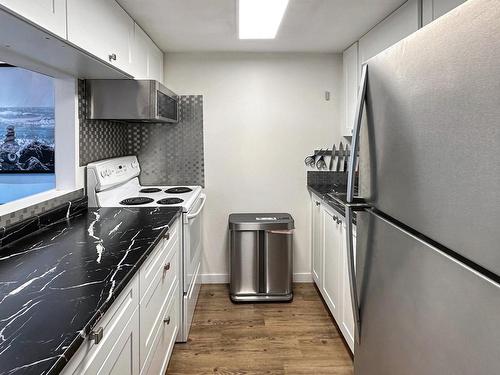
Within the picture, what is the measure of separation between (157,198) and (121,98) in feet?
2.54

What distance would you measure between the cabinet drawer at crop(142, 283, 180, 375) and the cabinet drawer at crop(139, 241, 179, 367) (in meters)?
0.04

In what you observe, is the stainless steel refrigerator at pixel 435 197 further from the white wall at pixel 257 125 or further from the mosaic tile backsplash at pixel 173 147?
the mosaic tile backsplash at pixel 173 147

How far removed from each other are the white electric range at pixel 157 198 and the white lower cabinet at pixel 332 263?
3.13ft

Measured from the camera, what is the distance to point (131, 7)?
7.85 feet

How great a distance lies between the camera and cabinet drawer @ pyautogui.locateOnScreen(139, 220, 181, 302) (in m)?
1.64

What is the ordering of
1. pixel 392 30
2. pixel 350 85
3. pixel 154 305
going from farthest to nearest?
pixel 350 85, pixel 392 30, pixel 154 305

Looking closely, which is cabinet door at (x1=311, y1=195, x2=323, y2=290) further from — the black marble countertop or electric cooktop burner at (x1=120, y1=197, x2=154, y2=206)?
the black marble countertop

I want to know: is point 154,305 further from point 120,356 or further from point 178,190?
point 178,190

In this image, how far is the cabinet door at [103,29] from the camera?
164 cm

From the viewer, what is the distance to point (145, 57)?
115 inches

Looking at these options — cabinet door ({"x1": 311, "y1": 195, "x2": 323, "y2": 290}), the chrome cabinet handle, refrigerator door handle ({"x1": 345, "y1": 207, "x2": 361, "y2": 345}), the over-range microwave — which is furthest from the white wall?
the chrome cabinet handle

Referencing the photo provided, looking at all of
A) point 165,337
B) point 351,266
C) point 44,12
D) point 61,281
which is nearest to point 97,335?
point 61,281

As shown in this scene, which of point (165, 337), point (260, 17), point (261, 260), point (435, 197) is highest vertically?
point (260, 17)

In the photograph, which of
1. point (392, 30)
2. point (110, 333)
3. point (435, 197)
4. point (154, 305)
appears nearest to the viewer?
point (435, 197)
